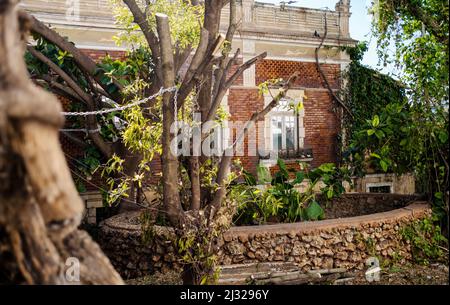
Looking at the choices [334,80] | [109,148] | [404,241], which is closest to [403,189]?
[334,80]

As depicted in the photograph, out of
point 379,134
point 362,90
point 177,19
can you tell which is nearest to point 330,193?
point 379,134

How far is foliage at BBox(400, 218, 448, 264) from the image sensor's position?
23.6 feet

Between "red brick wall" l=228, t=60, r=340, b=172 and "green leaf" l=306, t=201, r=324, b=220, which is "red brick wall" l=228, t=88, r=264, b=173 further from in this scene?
"green leaf" l=306, t=201, r=324, b=220

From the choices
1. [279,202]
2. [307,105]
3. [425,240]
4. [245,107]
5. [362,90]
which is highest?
[362,90]

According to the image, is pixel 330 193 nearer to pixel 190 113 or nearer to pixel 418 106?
pixel 418 106

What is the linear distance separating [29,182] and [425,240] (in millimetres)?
6462

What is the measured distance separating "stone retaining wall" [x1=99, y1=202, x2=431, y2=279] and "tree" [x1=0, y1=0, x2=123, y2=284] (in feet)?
12.3

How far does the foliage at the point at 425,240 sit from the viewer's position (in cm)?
719

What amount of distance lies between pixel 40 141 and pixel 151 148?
3680 mm

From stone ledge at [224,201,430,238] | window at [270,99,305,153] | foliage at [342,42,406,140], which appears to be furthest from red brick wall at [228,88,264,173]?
stone ledge at [224,201,430,238]

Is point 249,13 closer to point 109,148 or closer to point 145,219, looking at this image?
point 109,148

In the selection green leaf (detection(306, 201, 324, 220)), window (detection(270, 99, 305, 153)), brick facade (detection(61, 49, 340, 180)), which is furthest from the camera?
window (detection(270, 99, 305, 153))

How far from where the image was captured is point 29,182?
221 centimetres

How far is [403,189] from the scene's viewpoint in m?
15.6
